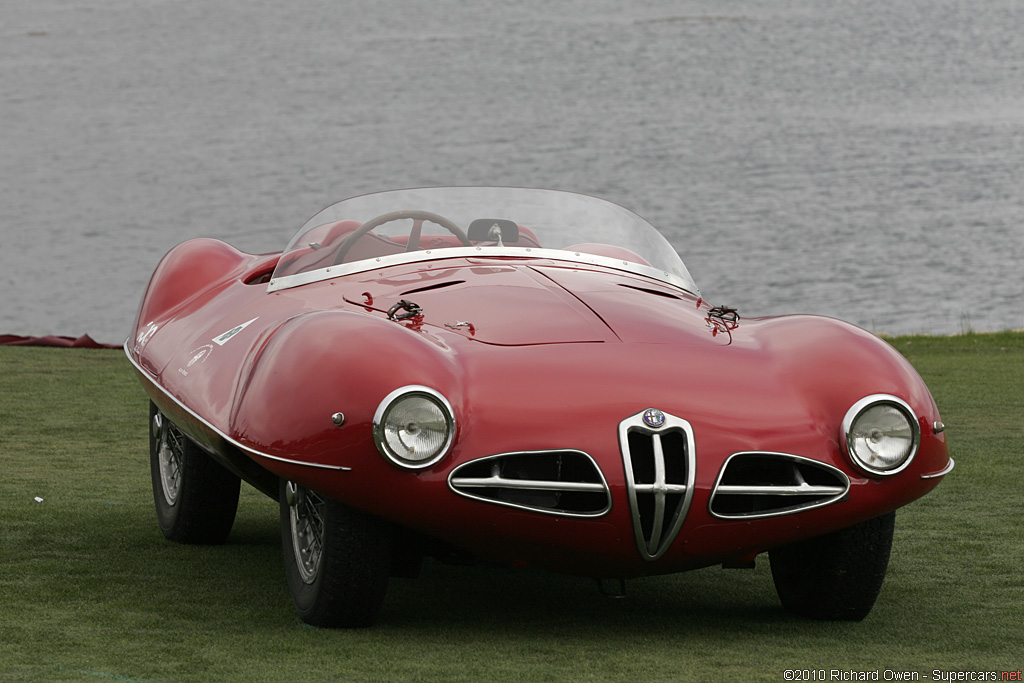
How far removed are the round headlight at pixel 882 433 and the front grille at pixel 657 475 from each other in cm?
54

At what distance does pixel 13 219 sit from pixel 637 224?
2867 cm

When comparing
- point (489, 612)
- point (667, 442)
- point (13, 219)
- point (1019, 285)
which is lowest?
point (13, 219)

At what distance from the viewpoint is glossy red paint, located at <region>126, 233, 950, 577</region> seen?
3988 millimetres

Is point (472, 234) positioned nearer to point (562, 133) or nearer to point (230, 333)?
point (230, 333)

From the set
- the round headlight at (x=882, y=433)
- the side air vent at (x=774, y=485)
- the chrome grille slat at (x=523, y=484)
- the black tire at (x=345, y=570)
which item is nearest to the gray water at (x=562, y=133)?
the round headlight at (x=882, y=433)

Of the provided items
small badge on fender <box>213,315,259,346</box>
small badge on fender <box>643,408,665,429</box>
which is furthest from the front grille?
small badge on fender <box>213,315,259,346</box>

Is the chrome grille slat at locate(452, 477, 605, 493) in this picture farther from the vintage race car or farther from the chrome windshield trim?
the chrome windshield trim

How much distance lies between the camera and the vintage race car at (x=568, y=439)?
13.1 feet

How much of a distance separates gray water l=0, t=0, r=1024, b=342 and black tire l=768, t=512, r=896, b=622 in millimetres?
15696

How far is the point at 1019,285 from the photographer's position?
23.6 m

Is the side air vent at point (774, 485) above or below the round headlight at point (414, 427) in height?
below

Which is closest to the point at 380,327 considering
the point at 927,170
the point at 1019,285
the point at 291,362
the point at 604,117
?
the point at 291,362

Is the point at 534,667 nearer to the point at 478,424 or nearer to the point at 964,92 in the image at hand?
the point at 478,424

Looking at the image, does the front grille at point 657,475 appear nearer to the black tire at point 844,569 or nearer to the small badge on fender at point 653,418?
the small badge on fender at point 653,418
